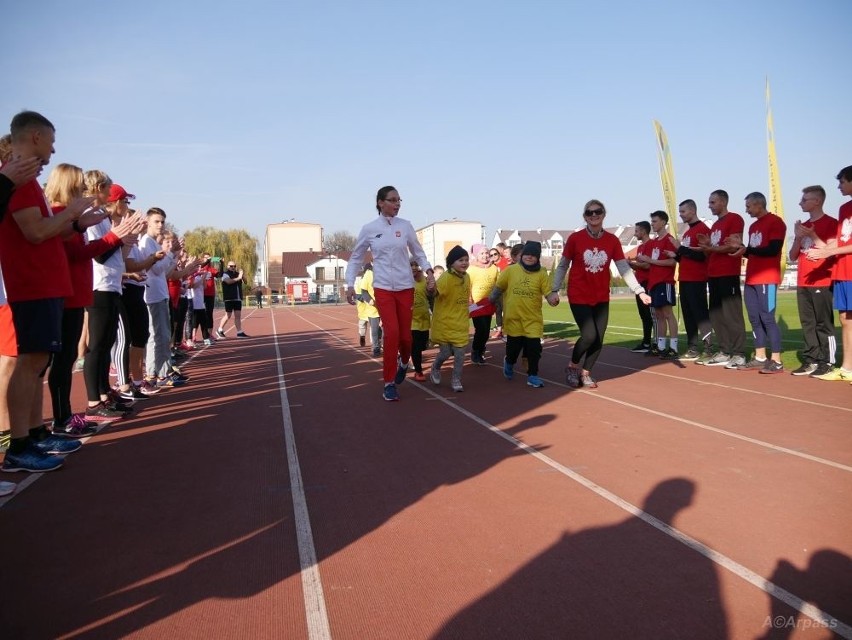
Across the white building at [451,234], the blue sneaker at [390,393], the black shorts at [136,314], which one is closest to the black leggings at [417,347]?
the blue sneaker at [390,393]

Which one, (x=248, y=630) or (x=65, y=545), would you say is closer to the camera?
(x=248, y=630)

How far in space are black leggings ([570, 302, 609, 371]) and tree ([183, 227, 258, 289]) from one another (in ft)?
231

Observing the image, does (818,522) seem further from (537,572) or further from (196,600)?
(196,600)

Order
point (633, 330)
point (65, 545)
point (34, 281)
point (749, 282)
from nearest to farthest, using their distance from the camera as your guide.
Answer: point (65, 545)
point (34, 281)
point (749, 282)
point (633, 330)

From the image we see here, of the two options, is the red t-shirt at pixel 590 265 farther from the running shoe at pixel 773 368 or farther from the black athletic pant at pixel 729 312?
the running shoe at pixel 773 368

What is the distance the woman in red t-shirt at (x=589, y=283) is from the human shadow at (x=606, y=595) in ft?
15.2

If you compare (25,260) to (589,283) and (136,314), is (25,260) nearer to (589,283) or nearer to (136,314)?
(136,314)

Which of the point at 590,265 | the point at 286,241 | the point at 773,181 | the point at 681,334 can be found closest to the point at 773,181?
the point at 773,181

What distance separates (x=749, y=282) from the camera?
8.66 meters

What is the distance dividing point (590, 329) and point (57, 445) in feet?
18.6

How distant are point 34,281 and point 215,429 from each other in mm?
2035

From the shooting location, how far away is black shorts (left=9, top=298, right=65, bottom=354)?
4.34 meters

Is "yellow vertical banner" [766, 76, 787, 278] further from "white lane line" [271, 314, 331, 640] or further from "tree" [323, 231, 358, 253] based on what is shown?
"tree" [323, 231, 358, 253]

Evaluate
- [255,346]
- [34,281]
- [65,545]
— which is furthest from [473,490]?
[255,346]
